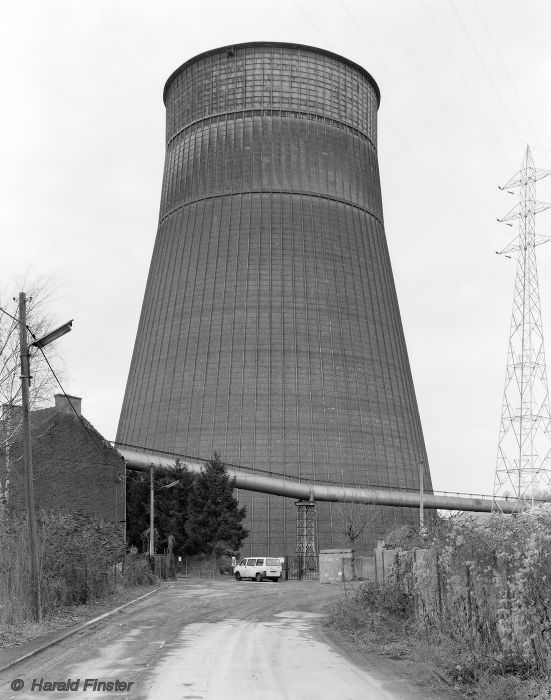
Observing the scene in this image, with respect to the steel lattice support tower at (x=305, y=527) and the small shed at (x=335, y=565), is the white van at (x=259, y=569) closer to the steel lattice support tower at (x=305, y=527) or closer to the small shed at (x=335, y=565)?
the small shed at (x=335, y=565)

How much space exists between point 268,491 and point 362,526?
6.72 metres

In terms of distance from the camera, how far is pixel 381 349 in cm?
5094

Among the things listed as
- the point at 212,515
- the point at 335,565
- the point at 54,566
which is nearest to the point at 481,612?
the point at 54,566

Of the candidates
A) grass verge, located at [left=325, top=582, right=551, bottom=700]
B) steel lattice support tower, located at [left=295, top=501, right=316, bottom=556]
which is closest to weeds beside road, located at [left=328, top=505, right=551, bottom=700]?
grass verge, located at [left=325, top=582, right=551, bottom=700]

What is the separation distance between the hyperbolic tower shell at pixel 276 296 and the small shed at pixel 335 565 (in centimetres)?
1081

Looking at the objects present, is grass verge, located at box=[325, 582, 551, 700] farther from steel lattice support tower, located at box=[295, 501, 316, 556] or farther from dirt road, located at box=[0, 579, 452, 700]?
steel lattice support tower, located at box=[295, 501, 316, 556]

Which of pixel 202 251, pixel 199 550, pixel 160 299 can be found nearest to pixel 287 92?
pixel 202 251

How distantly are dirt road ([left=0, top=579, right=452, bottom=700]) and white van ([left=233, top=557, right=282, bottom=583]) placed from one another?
70.0ft

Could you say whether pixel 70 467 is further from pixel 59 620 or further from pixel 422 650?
pixel 422 650

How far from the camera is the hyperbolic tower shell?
48.8 metres

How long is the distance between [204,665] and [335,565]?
27.2m

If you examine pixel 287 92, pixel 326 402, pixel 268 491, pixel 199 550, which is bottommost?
pixel 199 550

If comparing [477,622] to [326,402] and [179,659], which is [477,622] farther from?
[326,402]

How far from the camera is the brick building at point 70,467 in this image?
114 ft
